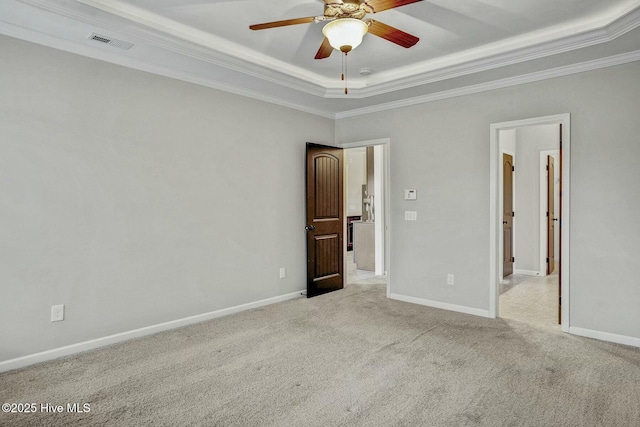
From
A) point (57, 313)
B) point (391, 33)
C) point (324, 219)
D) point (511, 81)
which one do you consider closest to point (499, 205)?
point (511, 81)

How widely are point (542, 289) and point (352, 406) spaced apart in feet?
13.9

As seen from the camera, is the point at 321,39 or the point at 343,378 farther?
the point at 321,39

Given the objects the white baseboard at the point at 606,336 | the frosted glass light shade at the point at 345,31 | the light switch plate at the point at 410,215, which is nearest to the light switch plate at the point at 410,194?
the light switch plate at the point at 410,215

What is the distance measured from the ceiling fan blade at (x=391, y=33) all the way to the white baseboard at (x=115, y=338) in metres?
3.19

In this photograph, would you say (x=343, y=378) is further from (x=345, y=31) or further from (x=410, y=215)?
(x=410, y=215)

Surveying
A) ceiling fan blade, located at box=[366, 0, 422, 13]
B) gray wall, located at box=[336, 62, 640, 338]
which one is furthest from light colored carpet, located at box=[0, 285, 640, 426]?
ceiling fan blade, located at box=[366, 0, 422, 13]

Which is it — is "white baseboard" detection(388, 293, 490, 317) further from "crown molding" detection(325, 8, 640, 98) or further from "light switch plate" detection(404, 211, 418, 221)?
"crown molding" detection(325, 8, 640, 98)

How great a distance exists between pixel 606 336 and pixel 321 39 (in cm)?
377

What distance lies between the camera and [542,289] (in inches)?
212

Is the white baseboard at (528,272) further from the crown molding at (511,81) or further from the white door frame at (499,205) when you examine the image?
the crown molding at (511,81)

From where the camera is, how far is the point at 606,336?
345 centimetres

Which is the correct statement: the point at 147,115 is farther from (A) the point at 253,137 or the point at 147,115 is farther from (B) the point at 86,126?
(A) the point at 253,137

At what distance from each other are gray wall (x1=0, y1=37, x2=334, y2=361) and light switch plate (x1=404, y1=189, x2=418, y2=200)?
162cm

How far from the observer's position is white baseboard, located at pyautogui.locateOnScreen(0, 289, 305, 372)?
9.50 feet
